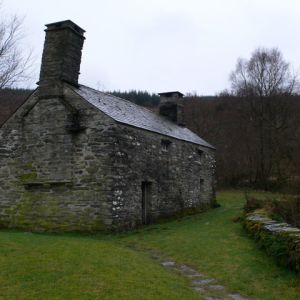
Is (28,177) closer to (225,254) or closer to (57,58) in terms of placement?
(57,58)

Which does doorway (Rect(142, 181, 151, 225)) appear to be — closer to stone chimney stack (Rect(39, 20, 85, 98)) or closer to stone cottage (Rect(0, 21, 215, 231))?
stone cottage (Rect(0, 21, 215, 231))

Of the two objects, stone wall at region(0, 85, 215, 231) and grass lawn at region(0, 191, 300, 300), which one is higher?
stone wall at region(0, 85, 215, 231)

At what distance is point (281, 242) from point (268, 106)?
90.8ft

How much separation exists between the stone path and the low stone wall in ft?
5.41

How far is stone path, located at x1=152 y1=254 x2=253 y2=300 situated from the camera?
23.9 feet

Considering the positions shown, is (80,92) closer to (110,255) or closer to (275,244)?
(110,255)

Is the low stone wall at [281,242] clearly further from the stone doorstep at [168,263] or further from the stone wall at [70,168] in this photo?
the stone wall at [70,168]

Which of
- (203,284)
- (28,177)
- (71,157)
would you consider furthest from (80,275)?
(28,177)

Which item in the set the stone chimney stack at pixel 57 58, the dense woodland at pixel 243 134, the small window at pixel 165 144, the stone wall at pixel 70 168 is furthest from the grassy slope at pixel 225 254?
the dense woodland at pixel 243 134

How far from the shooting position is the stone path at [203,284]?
7282 millimetres

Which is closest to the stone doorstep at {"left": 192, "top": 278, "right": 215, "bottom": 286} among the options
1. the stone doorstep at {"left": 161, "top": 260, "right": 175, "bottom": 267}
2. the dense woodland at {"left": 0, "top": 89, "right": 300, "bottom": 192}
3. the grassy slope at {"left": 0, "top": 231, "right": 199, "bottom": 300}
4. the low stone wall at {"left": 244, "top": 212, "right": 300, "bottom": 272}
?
the grassy slope at {"left": 0, "top": 231, "right": 199, "bottom": 300}

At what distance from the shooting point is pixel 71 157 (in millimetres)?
15086

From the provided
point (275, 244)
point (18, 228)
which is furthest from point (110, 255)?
point (18, 228)

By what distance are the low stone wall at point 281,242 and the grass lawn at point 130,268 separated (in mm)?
233
